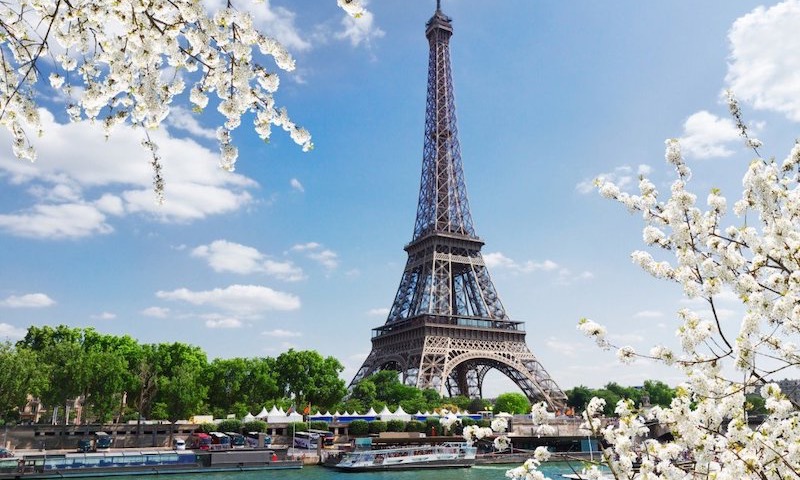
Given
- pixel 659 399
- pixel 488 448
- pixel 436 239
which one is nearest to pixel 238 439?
pixel 488 448

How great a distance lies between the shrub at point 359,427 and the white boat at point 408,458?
723 cm

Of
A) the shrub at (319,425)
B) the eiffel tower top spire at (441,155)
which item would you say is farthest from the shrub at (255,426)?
the eiffel tower top spire at (441,155)

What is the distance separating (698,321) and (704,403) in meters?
0.96

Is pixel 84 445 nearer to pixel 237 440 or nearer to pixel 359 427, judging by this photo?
pixel 237 440

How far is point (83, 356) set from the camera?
53.5 meters

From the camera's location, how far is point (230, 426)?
56.2 metres

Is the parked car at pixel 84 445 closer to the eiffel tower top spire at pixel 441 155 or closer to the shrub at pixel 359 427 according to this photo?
the shrub at pixel 359 427

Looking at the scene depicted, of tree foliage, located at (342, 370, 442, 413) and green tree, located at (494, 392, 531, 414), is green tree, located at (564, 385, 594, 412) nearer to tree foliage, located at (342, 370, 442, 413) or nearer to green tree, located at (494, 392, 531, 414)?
green tree, located at (494, 392, 531, 414)

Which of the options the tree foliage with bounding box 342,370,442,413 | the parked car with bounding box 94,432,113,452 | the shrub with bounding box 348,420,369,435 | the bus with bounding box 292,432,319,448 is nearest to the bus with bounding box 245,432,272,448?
the bus with bounding box 292,432,319,448

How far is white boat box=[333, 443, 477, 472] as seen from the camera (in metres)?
46.5

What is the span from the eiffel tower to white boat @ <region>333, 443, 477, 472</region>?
15.0m

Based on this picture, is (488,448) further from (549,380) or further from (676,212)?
(676,212)

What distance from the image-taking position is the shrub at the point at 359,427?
2250 inches

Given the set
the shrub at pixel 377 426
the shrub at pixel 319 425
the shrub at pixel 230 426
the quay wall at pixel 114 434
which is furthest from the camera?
the shrub at pixel 319 425
